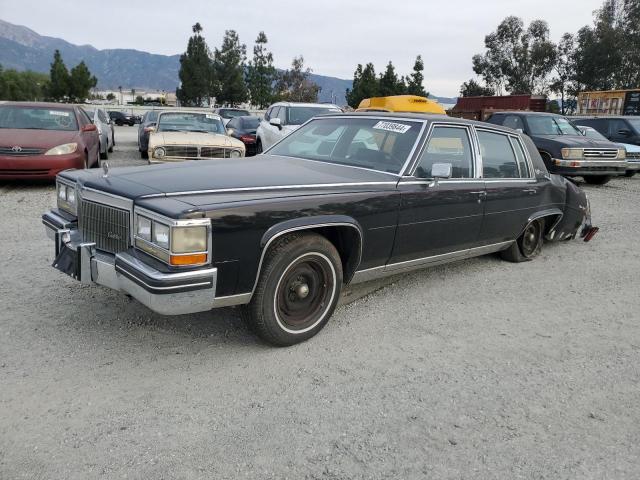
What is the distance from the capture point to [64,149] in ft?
28.0

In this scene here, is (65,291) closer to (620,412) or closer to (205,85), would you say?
(620,412)

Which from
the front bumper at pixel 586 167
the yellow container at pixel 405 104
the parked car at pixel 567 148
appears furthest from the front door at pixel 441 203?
the yellow container at pixel 405 104

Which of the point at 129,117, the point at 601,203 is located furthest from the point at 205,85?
the point at 601,203

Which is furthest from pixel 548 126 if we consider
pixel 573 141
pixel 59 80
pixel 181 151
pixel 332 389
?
pixel 59 80

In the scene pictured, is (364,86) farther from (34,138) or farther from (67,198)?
(67,198)

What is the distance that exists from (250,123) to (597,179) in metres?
10.2

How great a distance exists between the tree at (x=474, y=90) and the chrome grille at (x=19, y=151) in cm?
5308

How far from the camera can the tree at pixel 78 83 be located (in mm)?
62000

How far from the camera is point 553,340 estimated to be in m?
3.86

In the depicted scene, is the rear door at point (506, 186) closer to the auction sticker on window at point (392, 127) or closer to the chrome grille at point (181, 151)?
the auction sticker on window at point (392, 127)

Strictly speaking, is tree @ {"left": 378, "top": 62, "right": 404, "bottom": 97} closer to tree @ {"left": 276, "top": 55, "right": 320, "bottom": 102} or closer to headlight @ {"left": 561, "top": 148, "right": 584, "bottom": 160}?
tree @ {"left": 276, "top": 55, "right": 320, "bottom": 102}

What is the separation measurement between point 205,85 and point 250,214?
57116 millimetres

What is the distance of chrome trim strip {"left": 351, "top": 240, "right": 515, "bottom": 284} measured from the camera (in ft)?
13.0

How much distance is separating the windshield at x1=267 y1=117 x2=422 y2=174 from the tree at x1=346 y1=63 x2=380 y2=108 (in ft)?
135
